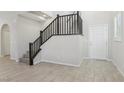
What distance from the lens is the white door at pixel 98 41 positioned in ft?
22.1

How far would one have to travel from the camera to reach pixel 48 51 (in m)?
6.05

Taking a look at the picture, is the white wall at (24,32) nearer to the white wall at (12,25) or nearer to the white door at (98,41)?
the white wall at (12,25)

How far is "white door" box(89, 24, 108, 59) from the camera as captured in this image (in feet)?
22.1

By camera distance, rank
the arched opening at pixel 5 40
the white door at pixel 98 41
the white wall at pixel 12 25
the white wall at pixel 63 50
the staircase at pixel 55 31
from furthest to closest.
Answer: the arched opening at pixel 5 40
the white door at pixel 98 41
the white wall at pixel 12 25
the staircase at pixel 55 31
the white wall at pixel 63 50

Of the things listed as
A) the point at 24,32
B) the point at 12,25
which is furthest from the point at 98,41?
the point at 12,25

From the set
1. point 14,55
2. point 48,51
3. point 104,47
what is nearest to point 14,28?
point 14,55

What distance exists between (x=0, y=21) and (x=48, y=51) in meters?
4.10

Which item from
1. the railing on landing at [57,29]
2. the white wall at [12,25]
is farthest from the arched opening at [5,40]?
the railing on landing at [57,29]

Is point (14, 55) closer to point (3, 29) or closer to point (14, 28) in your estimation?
point (14, 28)

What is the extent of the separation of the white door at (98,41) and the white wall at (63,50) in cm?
161

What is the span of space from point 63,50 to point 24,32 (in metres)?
2.82

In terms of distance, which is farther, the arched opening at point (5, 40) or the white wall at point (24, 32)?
the arched opening at point (5, 40)

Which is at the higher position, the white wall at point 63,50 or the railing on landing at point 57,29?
the railing on landing at point 57,29
